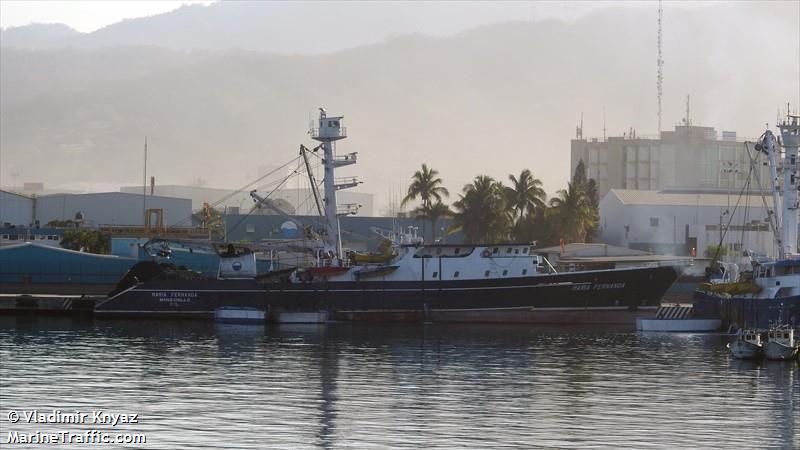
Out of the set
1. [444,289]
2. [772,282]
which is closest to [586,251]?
[444,289]

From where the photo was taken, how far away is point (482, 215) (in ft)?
381

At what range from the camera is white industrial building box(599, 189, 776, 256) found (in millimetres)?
121625

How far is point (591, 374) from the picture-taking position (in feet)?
167

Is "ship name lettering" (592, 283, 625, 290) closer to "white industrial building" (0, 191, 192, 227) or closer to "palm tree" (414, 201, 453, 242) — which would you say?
"palm tree" (414, 201, 453, 242)

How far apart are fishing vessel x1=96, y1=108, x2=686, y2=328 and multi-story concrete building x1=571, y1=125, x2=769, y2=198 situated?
8242 cm

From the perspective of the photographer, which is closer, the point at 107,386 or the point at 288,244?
the point at 107,386

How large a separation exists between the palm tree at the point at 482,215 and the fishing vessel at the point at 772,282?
41712 millimetres

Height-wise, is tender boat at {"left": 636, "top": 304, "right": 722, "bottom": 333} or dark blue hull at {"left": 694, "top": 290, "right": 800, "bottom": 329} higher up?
dark blue hull at {"left": 694, "top": 290, "right": 800, "bottom": 329}

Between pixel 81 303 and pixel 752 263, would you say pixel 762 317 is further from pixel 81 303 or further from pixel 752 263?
pixel 81 303

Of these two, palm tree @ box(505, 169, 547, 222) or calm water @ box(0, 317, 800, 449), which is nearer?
calm water @ box(0, 317, 800, 449)

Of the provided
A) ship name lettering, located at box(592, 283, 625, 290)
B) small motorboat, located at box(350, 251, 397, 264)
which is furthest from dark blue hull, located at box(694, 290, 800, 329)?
small motorboat, located at box(350, 251, 397, 264)

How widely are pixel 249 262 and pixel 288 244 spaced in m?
2.74

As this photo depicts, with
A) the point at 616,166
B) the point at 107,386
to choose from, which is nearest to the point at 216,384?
the point at 107,386

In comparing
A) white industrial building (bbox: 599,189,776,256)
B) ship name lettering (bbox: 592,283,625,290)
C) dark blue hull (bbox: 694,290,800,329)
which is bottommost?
dark blue hull (bbox: 694,290,800,329)
